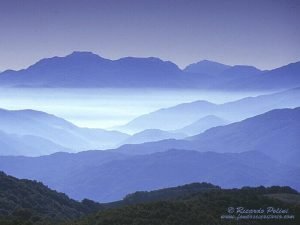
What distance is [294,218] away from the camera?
43969 mm

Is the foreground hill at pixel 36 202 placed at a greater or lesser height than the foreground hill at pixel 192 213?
greater

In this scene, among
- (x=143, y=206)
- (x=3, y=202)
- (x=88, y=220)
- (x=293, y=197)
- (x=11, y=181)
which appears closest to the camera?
(x=88, y=220)

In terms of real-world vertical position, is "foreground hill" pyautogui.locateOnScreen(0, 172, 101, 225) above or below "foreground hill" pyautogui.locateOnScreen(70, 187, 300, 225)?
above

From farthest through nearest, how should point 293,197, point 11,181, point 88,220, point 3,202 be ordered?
point 11,181 → point 3,202 → point 293,197 → point 88,220

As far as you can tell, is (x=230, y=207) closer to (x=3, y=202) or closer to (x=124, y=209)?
(x=124, y=209)

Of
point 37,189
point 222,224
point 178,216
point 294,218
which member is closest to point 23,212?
point 178,216

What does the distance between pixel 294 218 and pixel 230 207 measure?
20.6 feet

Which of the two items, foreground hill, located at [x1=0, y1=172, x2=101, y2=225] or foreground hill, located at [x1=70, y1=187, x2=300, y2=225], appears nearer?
foreground hill, located at [x1=70, y1=187, x2=300, y2=225]

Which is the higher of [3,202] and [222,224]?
[3,202]

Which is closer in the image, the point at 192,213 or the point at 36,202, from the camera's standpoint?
the point at 192,213

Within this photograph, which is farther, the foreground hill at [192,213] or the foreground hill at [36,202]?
the foreground hill at [36,202]

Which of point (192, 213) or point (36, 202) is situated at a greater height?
point (36, 202)

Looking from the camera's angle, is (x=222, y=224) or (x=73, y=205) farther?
(x=73, y=205)

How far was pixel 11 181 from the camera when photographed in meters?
94.2
